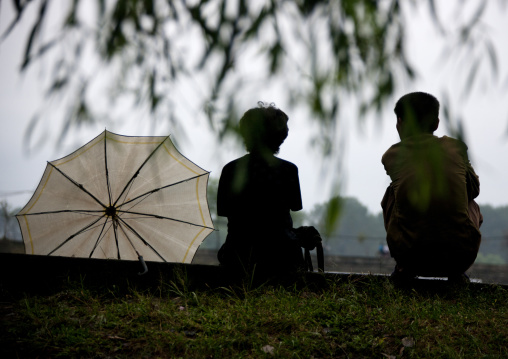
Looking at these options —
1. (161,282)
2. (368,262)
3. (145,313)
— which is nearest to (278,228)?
(161,282)

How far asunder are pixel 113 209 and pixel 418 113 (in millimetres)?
2881

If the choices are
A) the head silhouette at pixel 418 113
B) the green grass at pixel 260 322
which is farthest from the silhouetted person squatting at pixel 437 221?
the green grass at pixel 260 322

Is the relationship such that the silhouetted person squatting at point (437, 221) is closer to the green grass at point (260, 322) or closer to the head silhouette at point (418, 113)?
the head silhouette at point (418, 113)

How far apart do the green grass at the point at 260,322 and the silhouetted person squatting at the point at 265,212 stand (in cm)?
20

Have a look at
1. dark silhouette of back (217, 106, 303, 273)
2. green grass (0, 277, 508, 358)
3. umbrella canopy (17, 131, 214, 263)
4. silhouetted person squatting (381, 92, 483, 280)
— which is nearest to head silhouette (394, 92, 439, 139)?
silhouetted person squatting (381, 92, 483, 280)

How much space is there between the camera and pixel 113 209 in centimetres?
438

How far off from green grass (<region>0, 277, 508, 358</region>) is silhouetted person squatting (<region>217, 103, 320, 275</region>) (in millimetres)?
195

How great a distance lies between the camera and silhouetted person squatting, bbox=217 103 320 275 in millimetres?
3271

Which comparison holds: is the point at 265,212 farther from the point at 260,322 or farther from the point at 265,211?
the point at 260,322

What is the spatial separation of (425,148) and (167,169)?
3029mm

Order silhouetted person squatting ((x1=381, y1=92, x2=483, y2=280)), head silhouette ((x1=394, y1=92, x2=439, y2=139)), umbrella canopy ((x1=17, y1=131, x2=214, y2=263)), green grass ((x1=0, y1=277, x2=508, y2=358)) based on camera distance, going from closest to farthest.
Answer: head silhouette ((x1=394, y1=92, x2=439, y2=139))
green grass ((x1=0, y1=277, x2=508, y2=358))
silhouetted person squatting ((x1=381, y1=92, x2=483, y2=280))
umbrella canopy ((x1=17, y1=131, x2=214, y2=263))

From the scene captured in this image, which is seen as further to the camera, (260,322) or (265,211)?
(265,211)

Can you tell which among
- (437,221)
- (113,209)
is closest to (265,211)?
(437,221)

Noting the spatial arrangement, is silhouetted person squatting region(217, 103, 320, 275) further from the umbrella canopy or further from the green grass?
the umbrella canopy
